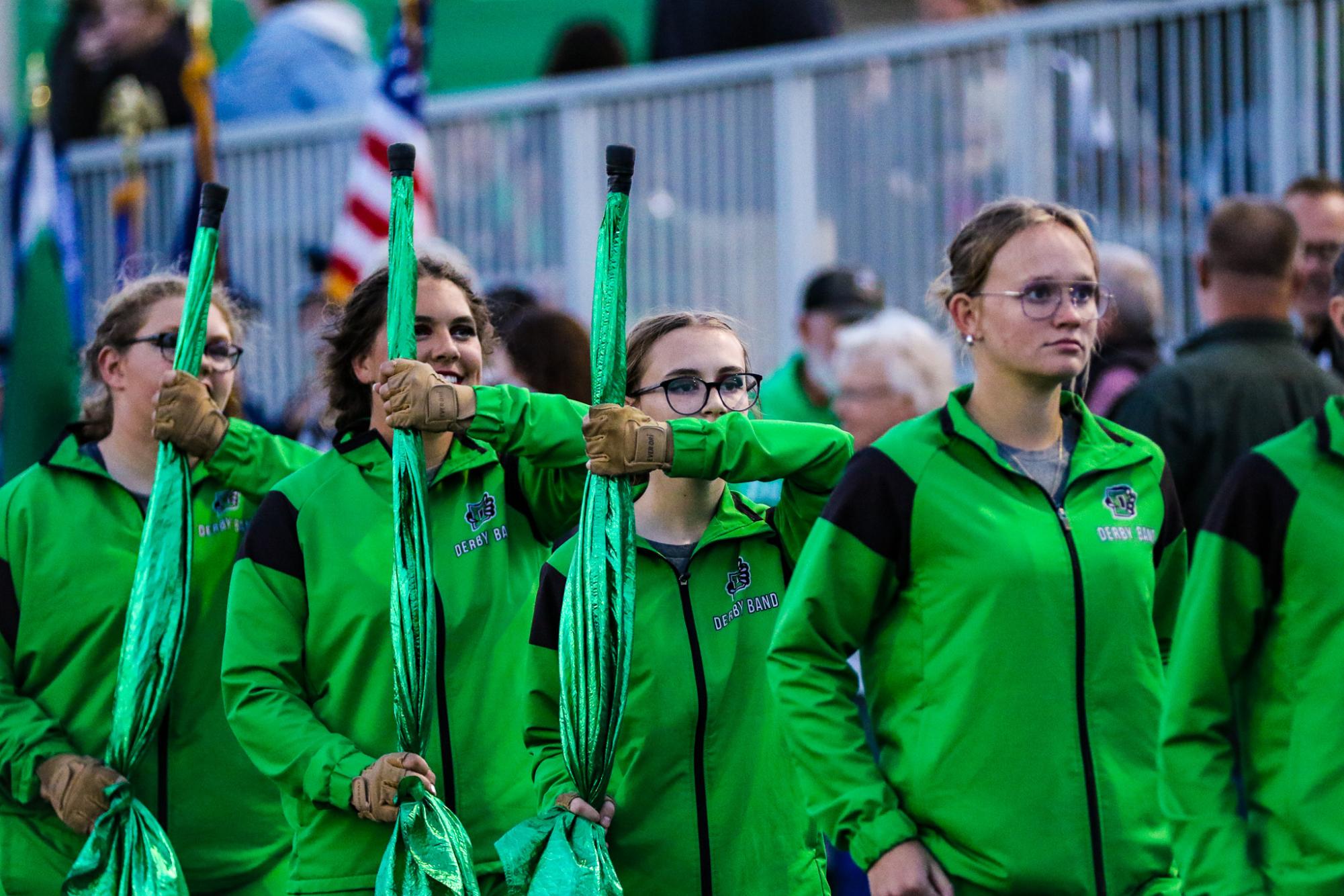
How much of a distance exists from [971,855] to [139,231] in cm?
763

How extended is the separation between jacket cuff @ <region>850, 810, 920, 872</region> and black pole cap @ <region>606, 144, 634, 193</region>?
1290mm

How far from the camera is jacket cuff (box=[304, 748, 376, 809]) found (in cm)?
386

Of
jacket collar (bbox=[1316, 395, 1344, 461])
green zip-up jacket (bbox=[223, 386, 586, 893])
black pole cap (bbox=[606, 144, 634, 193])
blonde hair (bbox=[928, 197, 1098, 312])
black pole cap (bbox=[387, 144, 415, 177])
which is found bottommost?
green zip-up jacket (bbox=[223, 386, 586, 893])

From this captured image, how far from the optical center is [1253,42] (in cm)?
727

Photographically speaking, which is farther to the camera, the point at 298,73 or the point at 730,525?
the point at 298,73

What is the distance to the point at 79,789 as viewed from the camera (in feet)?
14.1

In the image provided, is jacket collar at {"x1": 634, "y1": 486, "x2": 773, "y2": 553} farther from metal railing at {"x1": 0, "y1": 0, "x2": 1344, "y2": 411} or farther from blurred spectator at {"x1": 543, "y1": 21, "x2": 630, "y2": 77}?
blurred spectator at {"x1": 543, "y1": 21, "x2": 630, "y2": 77}

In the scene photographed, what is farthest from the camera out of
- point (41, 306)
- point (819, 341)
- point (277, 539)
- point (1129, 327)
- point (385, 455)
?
point (41, 306)

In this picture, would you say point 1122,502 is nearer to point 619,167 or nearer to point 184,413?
point 619,167

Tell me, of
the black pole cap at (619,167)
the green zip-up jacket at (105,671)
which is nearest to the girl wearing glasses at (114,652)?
the green zip-up jacket at (105,671)

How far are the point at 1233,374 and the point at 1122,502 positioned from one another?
209cm

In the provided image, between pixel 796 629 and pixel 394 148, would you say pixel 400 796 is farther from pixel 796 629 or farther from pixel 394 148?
pixel 394 148

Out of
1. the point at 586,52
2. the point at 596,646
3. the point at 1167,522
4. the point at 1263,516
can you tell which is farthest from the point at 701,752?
the point at 586,52

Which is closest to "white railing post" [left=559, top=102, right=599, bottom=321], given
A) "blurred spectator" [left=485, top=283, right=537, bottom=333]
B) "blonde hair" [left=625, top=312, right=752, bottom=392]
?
"blurred spectator" [left=485, top=283, right=537, bottom=333]
